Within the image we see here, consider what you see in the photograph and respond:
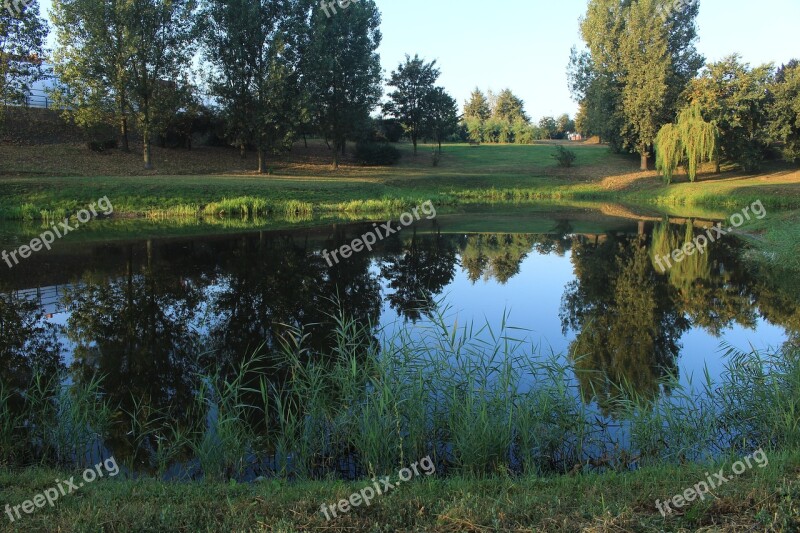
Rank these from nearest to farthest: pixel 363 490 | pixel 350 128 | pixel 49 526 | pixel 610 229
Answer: pixel 49 526 < pixel 363 490 < pixel 610 229 < pixel 350 128

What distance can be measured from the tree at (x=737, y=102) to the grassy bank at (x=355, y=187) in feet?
7.92

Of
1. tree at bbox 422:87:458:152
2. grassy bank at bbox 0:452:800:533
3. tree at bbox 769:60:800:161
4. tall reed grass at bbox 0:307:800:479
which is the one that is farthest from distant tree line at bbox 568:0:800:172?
grassy bank at bbox 0:452:800:533

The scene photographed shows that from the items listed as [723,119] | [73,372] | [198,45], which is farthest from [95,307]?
[723,119]

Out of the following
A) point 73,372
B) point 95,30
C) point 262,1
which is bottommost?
point 73,372

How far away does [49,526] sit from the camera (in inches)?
154

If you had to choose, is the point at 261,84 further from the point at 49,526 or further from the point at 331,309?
the point at 49,526

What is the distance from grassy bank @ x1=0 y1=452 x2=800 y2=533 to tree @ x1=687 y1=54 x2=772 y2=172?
140ft

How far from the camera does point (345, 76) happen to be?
44.8 meters

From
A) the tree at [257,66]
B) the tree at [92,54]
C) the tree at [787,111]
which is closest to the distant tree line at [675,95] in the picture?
the tree at [787,111]

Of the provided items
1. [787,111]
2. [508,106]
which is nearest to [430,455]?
[787,111]

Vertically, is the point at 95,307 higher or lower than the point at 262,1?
lower

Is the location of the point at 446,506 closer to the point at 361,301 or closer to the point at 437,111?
the point at 361,301

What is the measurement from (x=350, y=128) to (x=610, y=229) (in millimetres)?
24326

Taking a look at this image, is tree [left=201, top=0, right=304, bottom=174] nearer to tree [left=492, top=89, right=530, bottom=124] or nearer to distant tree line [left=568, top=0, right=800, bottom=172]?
distant tree line [left=568, top=0, right=800, bottom=172]
